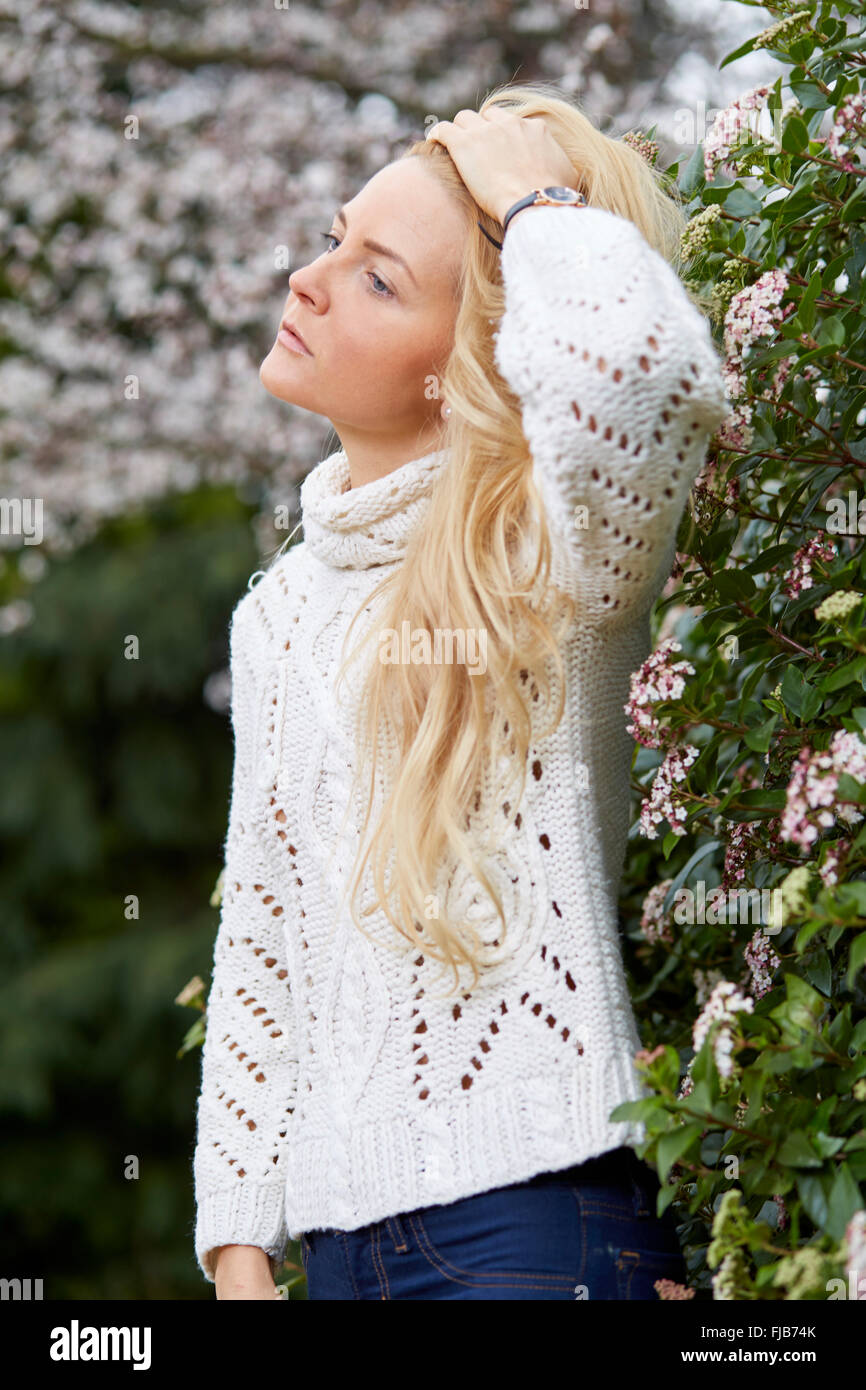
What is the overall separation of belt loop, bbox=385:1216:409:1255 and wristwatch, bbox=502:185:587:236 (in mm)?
887

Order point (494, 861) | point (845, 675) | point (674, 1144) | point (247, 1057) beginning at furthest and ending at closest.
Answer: point (247, 1057) < point (494, 861) < point (845, 675) < point (674, 1144)

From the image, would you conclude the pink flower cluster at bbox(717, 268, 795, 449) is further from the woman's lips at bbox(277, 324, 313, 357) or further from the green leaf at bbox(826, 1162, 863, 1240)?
the green leaf at bbox(826, 1162, 863, 1240)

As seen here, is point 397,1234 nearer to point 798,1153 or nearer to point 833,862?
point 798,1153

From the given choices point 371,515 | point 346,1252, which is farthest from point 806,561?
point 346,1252

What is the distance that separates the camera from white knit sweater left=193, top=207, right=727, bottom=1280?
1.11 m

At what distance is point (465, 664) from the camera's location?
1.27m

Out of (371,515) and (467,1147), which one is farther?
(371,515)

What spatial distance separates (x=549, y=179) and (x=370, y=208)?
0.65ft

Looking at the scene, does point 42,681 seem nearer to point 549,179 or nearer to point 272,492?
point 272,492

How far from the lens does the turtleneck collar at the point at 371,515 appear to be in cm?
139

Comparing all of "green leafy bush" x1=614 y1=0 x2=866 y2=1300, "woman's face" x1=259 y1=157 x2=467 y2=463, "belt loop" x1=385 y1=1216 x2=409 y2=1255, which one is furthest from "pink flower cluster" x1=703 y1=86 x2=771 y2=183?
"belt loop" x1=385 y1=1216 x2=409 y2=1255

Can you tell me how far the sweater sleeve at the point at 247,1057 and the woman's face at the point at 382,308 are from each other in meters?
0.31

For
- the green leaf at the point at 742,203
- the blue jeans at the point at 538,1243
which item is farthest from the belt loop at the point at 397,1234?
the green leaf at the point at 742,203

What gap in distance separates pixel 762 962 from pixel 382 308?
0.73m
